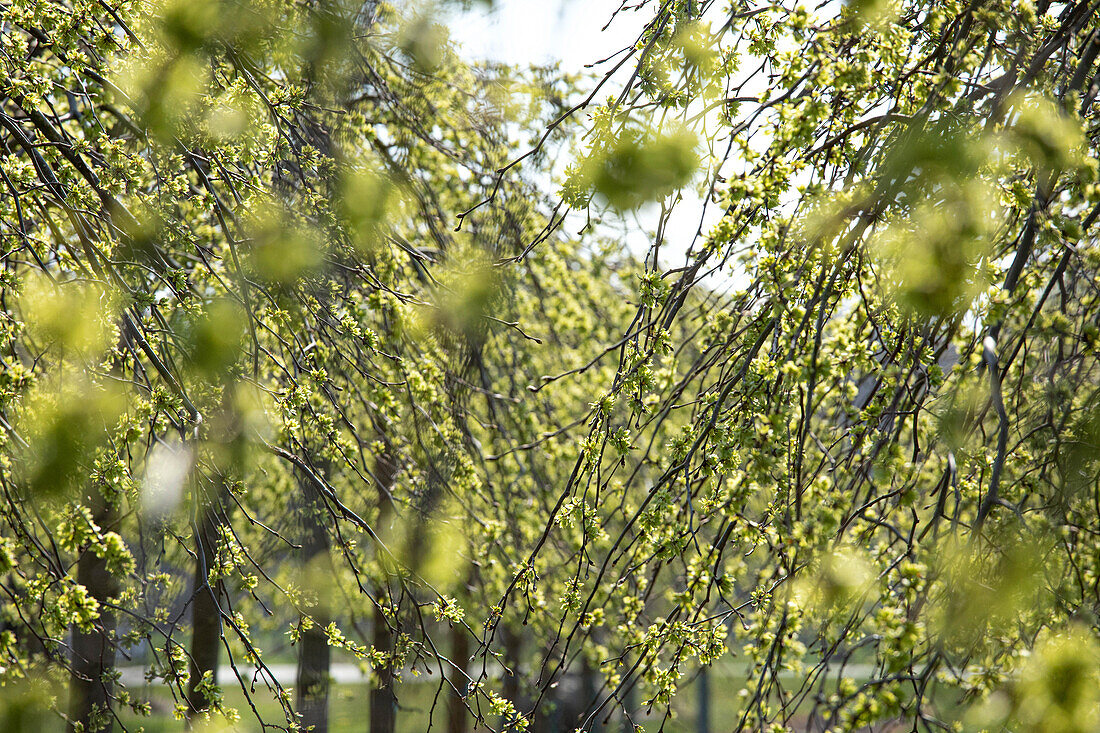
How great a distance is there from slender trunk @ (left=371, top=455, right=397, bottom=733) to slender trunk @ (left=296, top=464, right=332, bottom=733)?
9.7 inches

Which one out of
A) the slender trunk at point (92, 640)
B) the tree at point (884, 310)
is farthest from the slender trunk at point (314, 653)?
the tree at point (884, 310)

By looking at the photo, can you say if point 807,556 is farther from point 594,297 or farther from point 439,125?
point 594,297

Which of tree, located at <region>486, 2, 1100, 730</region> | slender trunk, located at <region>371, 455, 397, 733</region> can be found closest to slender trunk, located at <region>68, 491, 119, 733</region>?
slender trunk, located at <region>371, 455, 397, 733</region>

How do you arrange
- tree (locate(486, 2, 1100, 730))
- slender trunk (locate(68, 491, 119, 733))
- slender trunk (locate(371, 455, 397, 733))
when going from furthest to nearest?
1. slender trunk (locate(68, 491, 119, 733))
2. slender trunk (locate(371, 455, 397, 733))
3. tree (locate(486, 2, 1100, 730))

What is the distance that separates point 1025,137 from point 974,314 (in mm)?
335

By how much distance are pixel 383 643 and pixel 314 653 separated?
1.14 feet

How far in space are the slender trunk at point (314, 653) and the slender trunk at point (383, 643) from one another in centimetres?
25

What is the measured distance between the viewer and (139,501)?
7.71 feet

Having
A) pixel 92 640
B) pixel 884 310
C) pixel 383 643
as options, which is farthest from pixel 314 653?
pixel 884 310

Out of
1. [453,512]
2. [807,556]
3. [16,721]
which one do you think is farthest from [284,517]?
[807,556]

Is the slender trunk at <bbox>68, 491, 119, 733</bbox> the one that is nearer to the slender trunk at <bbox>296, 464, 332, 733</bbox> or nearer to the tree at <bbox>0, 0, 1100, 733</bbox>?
the tree at <bbox>0, 0, 1100, 733</bbox>

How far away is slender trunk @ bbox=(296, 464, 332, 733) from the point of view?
315 cm

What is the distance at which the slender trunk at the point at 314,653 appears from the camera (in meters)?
3.15

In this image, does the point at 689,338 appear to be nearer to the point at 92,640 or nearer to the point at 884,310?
the point at 884,310
